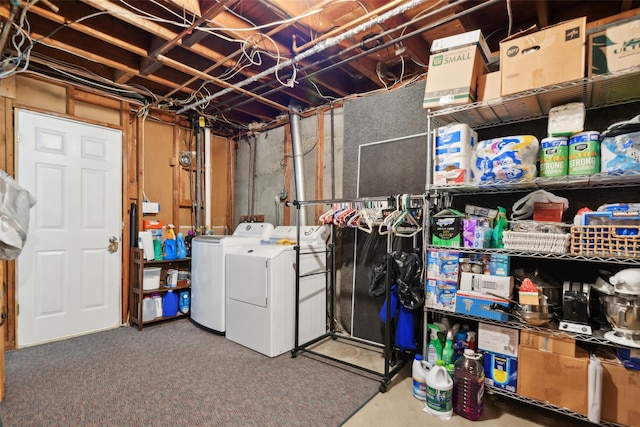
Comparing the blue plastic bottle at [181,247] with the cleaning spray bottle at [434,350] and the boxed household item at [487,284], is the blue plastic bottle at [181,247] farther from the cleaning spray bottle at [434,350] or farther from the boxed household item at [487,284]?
the boxed household item at [487,284]

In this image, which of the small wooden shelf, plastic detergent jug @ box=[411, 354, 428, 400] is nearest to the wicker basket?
plastic detergent jug @ box=[411, 354, 428, 400]

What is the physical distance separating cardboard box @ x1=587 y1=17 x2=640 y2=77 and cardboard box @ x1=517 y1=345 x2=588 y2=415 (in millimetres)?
1544

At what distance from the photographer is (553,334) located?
170 centimetres

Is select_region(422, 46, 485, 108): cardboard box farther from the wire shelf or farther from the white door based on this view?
the white door

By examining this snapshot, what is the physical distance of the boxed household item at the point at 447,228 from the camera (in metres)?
2.05

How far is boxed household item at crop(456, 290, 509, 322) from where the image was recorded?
1845 millimetres

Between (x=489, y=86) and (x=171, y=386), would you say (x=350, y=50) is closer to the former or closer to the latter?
(x=489, y=86)

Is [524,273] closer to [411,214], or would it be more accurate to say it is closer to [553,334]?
[553,334]

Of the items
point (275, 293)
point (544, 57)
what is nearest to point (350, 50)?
point (544, 57)

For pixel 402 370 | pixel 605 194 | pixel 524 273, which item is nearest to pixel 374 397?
pixel 402 370

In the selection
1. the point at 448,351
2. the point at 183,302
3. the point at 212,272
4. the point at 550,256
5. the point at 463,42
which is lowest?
the point at 183,302

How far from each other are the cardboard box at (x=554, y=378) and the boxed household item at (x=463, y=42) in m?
1.89

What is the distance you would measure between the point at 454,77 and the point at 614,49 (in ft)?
2.52

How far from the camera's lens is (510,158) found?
183cm
